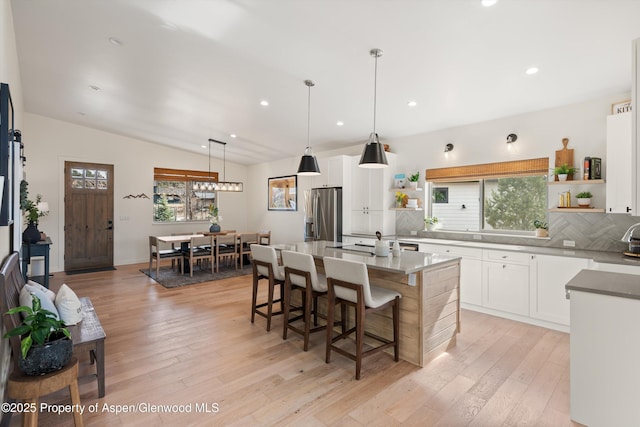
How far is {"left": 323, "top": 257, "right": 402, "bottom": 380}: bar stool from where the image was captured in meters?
2.48

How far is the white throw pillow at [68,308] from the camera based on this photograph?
2.49m

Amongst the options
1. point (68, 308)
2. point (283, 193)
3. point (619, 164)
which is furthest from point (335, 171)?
point (68, 308)

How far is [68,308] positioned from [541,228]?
5227 mm

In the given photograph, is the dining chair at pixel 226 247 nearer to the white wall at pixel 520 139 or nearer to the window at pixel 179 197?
the window at pixel 179 197

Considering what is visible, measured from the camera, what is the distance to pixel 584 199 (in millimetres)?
3621

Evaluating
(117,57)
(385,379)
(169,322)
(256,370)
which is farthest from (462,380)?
(117,57)

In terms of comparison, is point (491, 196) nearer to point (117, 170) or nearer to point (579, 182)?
point (579, 182)

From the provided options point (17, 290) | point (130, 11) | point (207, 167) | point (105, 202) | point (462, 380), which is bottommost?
point (462, 380)

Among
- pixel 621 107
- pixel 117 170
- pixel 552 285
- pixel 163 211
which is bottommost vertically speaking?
pixel 552 285

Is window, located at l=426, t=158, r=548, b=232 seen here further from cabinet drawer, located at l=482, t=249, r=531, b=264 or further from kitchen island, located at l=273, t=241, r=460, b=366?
kitchen island, located at l=273, t=241, r=460, b=366

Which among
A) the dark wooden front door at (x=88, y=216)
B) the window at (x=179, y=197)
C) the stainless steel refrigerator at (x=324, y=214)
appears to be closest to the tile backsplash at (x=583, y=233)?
the stainless steel refrigerator at (x=324, y=214)

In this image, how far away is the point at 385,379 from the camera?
8.20 ft

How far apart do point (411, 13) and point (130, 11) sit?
8.24 feet

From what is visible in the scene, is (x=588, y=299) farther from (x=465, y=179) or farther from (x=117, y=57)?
(x=117, y=57)
